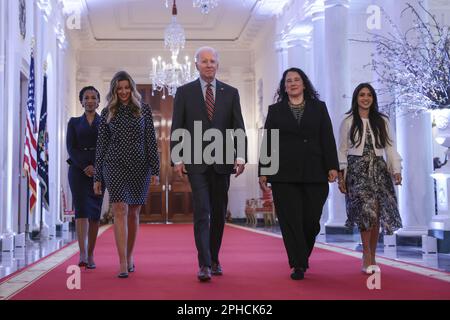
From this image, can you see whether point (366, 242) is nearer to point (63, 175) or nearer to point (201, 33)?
point (63, 175)

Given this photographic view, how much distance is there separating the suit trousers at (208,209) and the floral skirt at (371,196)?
1002mm

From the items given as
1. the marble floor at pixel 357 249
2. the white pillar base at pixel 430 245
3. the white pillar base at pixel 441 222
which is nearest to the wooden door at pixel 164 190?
the marble floor at pixel 357 249

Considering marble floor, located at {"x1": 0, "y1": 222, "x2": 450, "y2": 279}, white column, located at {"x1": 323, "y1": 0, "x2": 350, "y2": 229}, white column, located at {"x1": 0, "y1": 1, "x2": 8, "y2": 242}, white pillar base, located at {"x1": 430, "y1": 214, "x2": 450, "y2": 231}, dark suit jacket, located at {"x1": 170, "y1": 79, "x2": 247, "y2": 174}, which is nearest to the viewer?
dark suit jacket, located at {"x1": 170, "y1": 79, "x2": 247, "y2": 174}

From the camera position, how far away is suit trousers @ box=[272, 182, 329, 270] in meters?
4.57

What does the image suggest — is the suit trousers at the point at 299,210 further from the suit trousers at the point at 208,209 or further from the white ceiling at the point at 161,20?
the white ceiling at the point at 161,20

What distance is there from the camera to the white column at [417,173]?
763 cm

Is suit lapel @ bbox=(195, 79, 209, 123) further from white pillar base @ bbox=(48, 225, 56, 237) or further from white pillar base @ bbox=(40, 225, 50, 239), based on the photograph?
white pillar base @ bbox=(48, 225, 56, 237)

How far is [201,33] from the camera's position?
1827cm

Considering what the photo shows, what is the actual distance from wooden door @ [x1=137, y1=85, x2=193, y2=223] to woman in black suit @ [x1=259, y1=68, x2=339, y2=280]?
14146 mm

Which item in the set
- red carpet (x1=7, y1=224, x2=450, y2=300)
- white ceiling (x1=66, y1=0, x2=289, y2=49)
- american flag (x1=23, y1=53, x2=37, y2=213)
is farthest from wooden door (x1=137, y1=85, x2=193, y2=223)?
red carpet (x1=7, y1=224, x2=450, y2=300)

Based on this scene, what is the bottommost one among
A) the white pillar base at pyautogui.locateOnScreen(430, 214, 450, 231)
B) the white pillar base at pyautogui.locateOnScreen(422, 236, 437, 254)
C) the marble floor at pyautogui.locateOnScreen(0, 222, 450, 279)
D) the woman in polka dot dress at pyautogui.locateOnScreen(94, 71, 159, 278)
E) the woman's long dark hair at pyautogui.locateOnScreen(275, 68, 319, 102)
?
the marble floor at pyautogui.locateOnScreen(0, 222, 450, 279)

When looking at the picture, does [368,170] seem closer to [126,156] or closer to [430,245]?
[126,156]

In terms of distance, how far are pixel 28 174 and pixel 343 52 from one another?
17.1 ft
